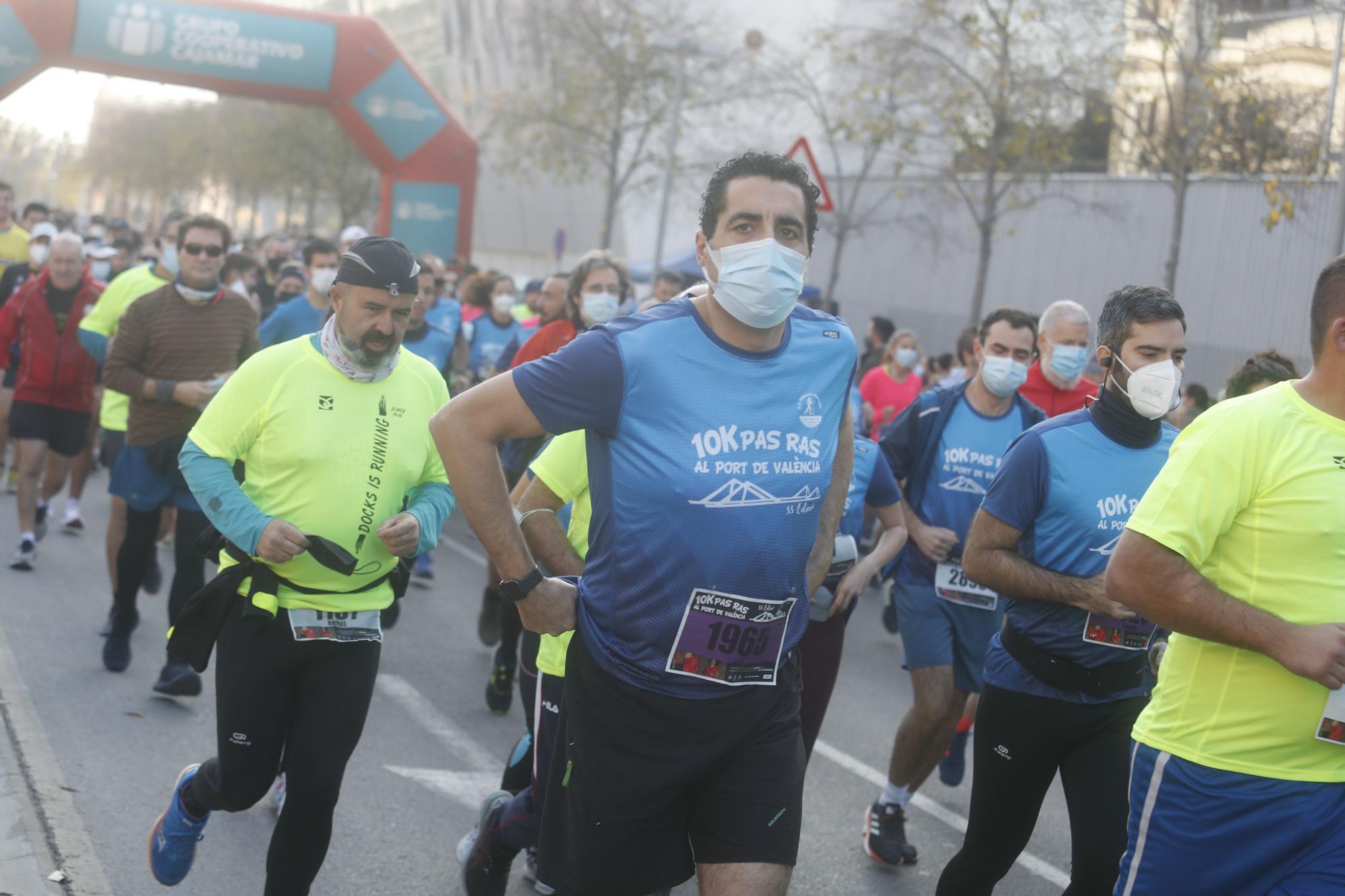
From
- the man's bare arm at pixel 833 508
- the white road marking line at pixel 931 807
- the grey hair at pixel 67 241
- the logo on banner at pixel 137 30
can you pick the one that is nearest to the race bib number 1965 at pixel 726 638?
the man's bare arm at pixel 833 508

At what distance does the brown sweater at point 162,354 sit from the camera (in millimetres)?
6977

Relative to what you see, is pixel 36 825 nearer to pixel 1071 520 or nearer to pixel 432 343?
pixel 1071 520

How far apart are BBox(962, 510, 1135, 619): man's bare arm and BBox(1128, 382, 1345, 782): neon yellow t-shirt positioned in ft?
3.13

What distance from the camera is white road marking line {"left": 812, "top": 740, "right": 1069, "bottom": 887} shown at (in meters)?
5.68

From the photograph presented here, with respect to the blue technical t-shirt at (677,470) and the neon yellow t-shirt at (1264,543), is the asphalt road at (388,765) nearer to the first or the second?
the blue technical t-shirt at (677,470)

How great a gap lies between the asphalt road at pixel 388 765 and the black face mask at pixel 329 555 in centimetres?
127

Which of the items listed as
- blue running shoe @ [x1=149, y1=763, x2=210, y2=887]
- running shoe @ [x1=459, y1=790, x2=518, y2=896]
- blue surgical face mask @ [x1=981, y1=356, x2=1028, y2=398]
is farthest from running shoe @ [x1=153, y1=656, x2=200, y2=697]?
blue surgical face mask @ [x1=981, y1=356, x2=1028, y2=398]

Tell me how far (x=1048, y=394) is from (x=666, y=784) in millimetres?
3876

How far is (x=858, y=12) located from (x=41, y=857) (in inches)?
1332

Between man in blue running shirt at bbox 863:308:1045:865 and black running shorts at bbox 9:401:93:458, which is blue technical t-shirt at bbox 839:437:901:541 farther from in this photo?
black running shorts at bbox 9:401:93:458

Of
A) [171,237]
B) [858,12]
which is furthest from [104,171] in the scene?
[171,237]

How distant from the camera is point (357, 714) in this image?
4.18 meters

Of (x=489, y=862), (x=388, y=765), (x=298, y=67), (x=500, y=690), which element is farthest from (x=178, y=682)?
(x=298, y=67)

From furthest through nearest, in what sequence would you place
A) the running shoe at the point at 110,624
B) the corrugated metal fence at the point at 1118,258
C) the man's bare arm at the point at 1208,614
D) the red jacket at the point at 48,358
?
the corrugated metal fence at the point at 1118,258 → the red jacket at the point at 48,358 → the running shoe at the point at 110,624 → the man's bare arm at the point at 1208,614
